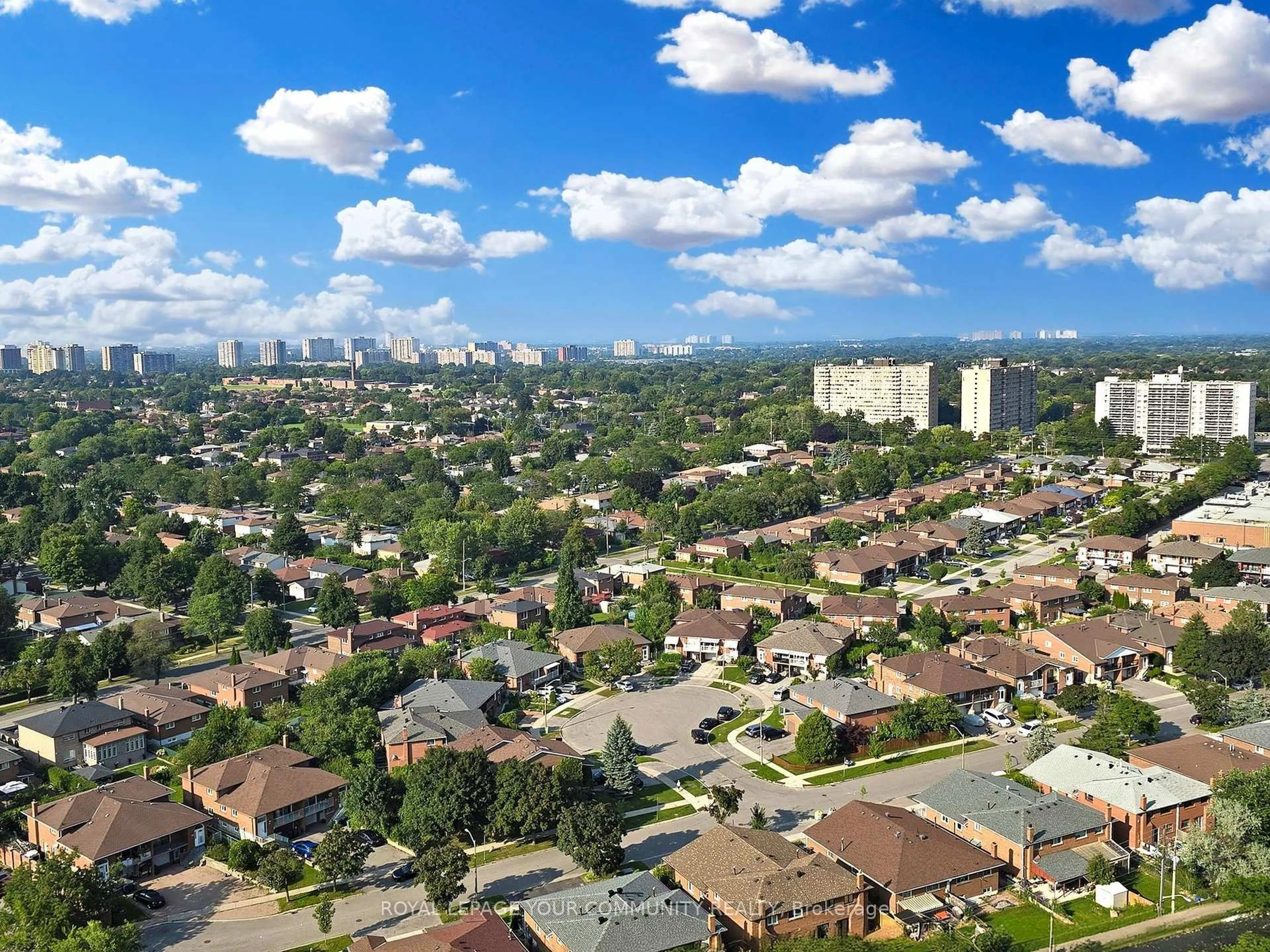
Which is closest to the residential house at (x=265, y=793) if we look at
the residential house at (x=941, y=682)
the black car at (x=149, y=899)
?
the black car at (x=149, y=899)

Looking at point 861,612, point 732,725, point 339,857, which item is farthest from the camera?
point 861,612

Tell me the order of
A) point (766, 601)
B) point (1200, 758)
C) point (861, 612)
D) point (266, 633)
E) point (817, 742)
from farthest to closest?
1. point (766, 601)
2. point (861, 612)
3. point (266, 633)
4. point (817, 742)
5. point (1200, 758)

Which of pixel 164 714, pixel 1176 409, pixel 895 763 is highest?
pixel 1176 409

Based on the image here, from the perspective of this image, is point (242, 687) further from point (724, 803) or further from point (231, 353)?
point (231, 353)

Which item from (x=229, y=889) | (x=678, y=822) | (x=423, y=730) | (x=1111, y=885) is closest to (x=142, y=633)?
(x=423, y=730)

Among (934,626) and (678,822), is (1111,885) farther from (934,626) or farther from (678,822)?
(934,626)

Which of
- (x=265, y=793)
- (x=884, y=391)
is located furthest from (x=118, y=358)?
(x=265, y=793)

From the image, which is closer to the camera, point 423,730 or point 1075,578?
point 423,730
